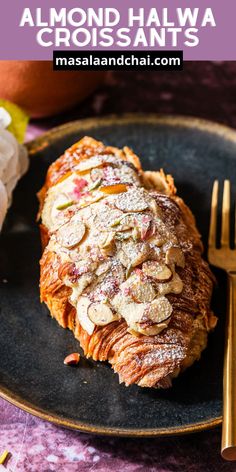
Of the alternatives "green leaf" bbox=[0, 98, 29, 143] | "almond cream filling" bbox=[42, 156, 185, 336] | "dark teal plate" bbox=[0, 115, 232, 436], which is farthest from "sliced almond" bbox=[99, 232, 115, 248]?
"green leaf" bbox=[0, 98, 29, 143]

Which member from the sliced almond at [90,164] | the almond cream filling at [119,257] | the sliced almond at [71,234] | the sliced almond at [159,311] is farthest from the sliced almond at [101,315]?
the sliced almond at [90,164]

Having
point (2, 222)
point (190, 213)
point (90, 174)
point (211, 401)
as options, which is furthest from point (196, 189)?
point (211, 401)

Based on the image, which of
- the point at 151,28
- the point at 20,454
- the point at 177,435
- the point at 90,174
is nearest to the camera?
the point at 177,435

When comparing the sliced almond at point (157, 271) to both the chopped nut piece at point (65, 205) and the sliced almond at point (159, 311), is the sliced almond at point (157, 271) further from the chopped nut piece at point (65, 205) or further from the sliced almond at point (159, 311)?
the chopped nut piece at point (65, 205)

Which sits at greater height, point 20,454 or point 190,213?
point 190,213

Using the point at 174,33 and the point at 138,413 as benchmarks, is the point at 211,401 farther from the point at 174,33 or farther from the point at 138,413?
the point at 174,33
